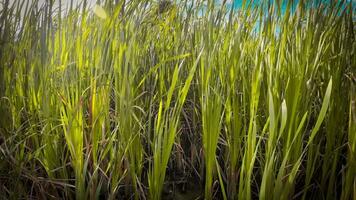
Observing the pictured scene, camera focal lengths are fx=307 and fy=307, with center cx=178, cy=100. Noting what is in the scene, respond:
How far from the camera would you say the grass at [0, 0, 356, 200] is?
0.87 m

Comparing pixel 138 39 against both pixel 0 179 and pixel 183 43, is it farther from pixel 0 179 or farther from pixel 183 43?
pixel 0 179

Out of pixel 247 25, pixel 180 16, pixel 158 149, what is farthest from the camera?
pixel 180 16

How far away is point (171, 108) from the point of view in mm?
976

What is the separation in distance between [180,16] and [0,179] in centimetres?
98

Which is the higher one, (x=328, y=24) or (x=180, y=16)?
(x=180, y=16)

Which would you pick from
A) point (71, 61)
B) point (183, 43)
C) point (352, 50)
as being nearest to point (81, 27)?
point (71, 61)

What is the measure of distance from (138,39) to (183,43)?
268 millimetres

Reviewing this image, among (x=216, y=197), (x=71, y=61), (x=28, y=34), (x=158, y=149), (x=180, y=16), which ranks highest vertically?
(x=180, y=16)

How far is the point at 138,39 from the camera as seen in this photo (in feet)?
3.64

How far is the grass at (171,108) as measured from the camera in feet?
2.87

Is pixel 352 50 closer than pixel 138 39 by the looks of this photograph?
Yes

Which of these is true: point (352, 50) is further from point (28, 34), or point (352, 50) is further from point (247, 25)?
point (28, 34)

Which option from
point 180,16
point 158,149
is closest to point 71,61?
point 158,149

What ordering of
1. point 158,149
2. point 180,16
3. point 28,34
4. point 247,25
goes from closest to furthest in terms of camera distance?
1. point 158,149
2. point 28,34
3. point 247,25
4. point 180,16
